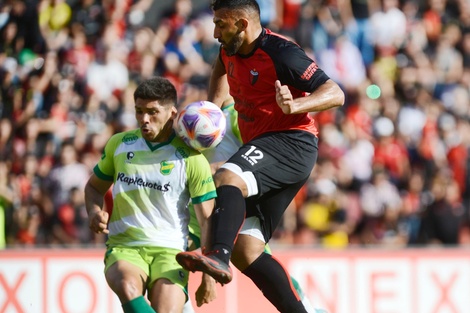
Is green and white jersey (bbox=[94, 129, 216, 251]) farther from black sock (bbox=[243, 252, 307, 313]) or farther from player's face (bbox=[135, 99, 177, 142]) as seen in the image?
black sock (bbox=[243, 252, 307, 313])

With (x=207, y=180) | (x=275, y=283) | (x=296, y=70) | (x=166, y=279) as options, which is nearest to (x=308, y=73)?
(x=296, y=70)

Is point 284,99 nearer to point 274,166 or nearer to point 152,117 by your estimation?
point 274,166

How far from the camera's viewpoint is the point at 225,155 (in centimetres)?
845

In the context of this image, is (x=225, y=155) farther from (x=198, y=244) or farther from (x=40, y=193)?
(x=40, y=193)

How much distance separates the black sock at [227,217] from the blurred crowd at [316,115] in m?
6.13

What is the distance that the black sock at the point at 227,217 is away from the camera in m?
6.57

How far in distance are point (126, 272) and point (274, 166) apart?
1206 mm

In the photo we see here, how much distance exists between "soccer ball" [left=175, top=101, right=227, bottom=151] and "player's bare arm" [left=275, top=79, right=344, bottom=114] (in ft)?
1.84

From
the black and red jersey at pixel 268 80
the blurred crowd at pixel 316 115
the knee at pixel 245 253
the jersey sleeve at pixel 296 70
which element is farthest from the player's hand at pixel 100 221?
the blurred crowd at pixel 316 115

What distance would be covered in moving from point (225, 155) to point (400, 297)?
312 centimetres

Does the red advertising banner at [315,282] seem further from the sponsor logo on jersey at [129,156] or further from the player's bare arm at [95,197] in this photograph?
the sponsor logo on jersey at [129,156]

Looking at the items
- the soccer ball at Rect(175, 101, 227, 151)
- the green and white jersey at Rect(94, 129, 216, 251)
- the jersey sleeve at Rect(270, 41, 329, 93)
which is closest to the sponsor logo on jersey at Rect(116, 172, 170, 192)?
the green and white jersey at Rect(94, 129, 216, 251)

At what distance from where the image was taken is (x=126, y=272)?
263 inches

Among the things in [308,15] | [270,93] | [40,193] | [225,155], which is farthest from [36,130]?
[270,93]
